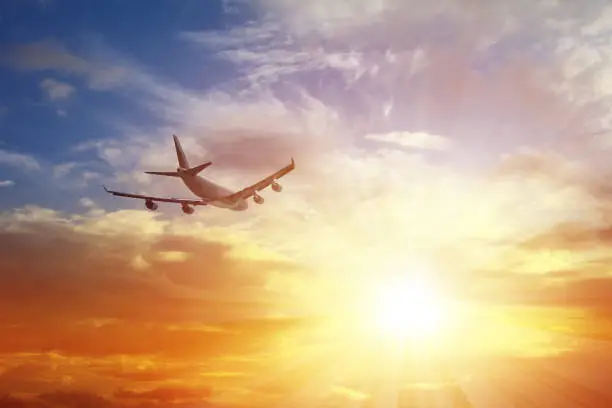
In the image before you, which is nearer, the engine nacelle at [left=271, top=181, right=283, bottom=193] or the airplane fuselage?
the engine nacelle at [left=271, top=181, right=283, bottom=193]

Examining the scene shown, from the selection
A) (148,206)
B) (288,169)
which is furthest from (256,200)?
(148,206)

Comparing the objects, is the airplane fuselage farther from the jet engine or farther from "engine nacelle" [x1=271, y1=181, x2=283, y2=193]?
"engine nacelle" [x1=271, y1=181, x2=283, y2=193]

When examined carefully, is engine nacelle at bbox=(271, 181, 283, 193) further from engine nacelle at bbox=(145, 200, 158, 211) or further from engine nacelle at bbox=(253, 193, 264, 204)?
engine nacelle at bbox=(145, 200, 158, 211)

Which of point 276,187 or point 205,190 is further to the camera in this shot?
point 205,190

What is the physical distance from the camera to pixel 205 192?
163375mm

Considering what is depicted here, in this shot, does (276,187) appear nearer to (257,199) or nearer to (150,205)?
(257,199)

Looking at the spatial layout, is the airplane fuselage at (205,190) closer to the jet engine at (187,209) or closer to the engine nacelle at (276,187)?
the jet engine at (187,209)

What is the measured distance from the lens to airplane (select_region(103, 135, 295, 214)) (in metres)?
147

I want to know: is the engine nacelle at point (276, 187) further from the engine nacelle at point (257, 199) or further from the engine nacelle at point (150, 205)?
the engine nacelle at point (150, 205)

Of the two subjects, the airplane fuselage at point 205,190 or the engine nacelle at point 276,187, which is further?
the airplane fuselage at point 205,190

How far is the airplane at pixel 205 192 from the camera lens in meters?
147

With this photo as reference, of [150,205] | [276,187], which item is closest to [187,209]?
[150,205]

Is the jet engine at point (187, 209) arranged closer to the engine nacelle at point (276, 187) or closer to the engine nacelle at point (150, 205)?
the engine nacelle at point (150, 205)

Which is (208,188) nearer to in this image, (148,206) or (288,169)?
(148,206)
